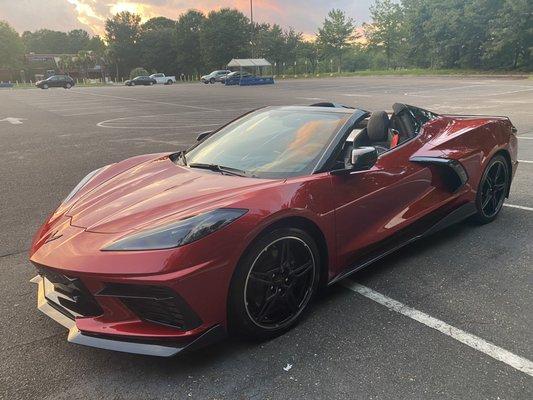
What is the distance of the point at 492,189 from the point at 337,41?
255 feet

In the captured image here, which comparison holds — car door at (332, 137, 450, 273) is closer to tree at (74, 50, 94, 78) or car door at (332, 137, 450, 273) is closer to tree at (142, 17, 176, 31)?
tree at (74, 50, 94, 78)

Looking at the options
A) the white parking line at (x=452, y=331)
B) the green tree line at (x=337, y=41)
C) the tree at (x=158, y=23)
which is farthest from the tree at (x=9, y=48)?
the white parking line at (x=452, y=331)

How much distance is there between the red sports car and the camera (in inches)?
90.5

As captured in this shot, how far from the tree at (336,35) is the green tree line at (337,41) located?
0.17 metres

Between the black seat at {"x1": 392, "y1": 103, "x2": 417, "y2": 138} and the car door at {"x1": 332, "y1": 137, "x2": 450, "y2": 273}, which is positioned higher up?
the black seat at {"x1": 392, "y1": 103, "x2": 417, "y2": 138}

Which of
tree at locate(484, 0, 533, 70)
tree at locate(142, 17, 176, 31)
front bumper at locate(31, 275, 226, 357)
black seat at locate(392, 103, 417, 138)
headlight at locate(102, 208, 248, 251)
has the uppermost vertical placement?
tree at locate(142, 17, 176, 31)

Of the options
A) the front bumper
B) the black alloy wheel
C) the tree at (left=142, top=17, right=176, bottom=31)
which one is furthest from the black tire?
the tree at (left=142, top=17, right=176, bottom=31)

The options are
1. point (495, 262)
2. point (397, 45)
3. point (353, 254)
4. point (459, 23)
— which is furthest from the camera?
point (397, 45)

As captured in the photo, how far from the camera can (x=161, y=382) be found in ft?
7.78

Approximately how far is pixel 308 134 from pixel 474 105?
15872 millimetres

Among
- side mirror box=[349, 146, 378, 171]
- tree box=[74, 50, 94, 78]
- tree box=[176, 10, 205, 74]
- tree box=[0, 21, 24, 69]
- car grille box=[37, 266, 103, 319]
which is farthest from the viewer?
tree box=[0, 21, 24, 69]

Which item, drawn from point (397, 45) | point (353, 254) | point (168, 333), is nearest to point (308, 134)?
point (353, 254)

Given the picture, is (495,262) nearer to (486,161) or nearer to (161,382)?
(486,161)

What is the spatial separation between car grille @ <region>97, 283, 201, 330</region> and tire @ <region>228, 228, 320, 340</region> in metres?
0.27
